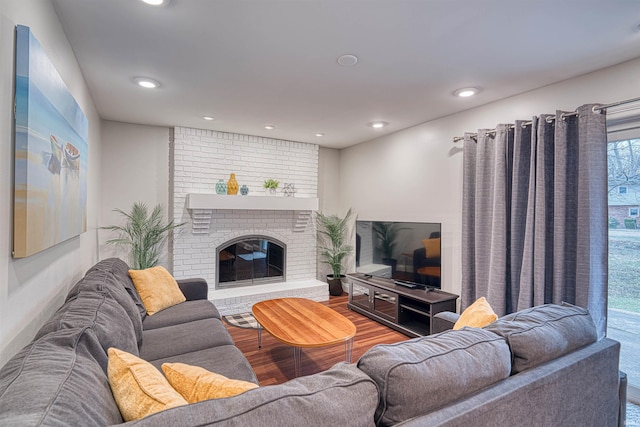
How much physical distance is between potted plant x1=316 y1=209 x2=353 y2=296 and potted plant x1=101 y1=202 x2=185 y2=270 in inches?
85.2

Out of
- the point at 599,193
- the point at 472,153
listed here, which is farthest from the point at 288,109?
the point at 599,193

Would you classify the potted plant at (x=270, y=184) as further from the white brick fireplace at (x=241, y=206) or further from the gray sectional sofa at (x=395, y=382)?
the gray sectional sofa at (x=395, y=382)

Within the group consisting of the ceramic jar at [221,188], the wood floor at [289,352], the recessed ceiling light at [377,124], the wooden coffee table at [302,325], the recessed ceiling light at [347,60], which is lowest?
the wood floor at [289,352]

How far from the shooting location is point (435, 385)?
3.12ft

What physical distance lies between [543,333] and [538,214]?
1560 millimetres

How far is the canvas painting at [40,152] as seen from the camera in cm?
118

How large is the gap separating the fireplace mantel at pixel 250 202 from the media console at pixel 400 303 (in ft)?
4.38

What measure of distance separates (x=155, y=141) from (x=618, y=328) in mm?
5029

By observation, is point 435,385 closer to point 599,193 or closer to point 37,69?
point 37,69

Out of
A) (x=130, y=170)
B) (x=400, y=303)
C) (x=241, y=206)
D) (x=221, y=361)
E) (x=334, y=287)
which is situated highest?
(x=130, y=170)

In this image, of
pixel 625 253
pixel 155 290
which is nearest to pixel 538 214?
pixel 625 253

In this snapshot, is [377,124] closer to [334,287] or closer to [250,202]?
[250,202]

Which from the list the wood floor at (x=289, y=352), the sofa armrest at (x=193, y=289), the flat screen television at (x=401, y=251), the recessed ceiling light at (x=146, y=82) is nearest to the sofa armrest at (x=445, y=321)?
the wood floor at (x=289, y=352)

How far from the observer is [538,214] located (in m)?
2.51
